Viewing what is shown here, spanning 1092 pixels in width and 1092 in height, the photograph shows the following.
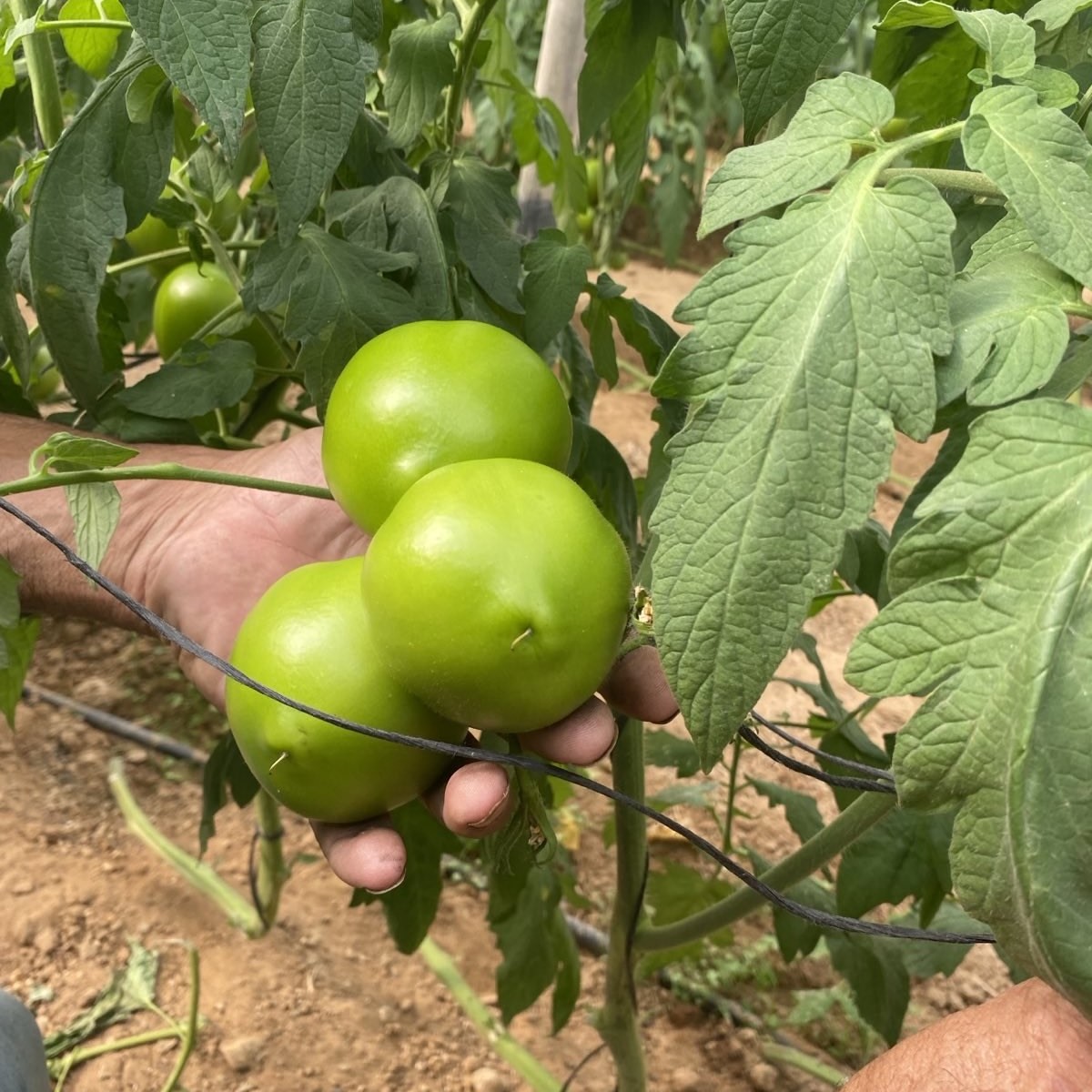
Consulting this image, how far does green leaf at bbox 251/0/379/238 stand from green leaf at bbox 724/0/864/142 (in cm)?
23

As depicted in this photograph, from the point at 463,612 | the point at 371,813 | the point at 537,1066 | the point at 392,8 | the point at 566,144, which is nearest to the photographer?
the point at 463,612

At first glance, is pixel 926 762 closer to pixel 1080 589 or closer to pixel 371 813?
pixel 1080 589

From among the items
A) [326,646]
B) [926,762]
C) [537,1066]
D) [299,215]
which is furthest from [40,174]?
[537,1066]

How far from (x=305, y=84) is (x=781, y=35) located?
0.28 metres

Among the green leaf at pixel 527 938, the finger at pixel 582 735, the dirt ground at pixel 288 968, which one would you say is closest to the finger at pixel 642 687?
the finger at pixel 582 735

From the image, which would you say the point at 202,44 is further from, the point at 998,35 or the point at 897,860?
the point at 897,860

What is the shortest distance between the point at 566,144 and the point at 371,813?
790 mm

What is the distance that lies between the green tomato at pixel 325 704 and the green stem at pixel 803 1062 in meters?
0.99

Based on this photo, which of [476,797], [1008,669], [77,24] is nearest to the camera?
[1008,669]

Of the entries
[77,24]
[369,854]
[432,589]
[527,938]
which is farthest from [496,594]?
[527,938]

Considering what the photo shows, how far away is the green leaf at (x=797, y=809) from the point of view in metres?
1.23

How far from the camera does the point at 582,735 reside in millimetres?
698

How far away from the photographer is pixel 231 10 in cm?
64

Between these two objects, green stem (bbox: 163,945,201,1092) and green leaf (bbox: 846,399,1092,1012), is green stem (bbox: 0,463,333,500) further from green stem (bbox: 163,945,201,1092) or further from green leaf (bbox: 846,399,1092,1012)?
green stem (bbox: 163,945,201,1092)
